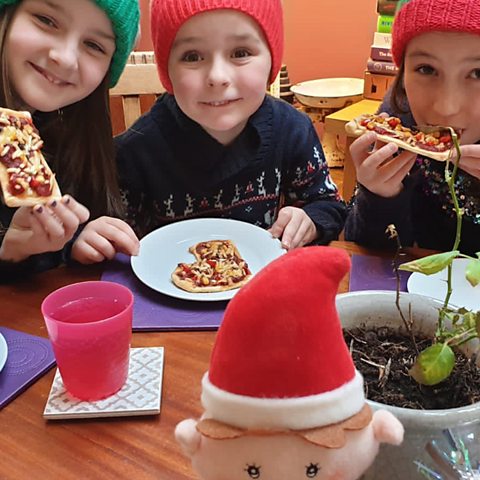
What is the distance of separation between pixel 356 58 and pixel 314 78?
0.30 m

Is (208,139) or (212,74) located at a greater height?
(212,74)

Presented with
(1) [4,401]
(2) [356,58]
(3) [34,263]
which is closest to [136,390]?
(1) [4,401]

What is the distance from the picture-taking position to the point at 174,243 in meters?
1.30

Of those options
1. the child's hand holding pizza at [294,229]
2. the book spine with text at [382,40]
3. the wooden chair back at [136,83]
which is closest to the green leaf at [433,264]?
the child's hand holding pizza at [294,229]

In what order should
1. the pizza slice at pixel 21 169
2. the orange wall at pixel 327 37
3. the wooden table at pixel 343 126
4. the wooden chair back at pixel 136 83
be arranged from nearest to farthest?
the pizza slice at pixel 21 169, the wooden chair back at pixel 136 83, the wooden table at pixel 343 126, the orange wall at pixel 327 37

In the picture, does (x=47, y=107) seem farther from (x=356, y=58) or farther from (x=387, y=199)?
(x=356, y=58)

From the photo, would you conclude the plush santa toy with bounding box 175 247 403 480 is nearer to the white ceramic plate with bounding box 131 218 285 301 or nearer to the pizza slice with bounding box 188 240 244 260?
the white ceramic plate with bounding box 131 218 285 301

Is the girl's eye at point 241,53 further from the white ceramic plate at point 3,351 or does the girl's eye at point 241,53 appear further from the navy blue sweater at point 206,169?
the white ceramic plate at point 3,351

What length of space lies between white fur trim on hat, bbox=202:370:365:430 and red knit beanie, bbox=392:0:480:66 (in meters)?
0.93

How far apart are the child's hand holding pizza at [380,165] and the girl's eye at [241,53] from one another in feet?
1.06

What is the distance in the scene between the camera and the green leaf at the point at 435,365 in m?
0.53

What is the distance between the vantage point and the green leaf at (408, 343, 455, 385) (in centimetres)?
53

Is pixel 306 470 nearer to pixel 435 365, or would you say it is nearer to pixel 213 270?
pixel 435 365

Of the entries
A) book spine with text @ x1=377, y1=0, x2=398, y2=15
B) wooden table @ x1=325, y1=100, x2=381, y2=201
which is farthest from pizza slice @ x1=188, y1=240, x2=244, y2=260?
book spine with text @ x1=377, y1=0, x2=398, y2=15
